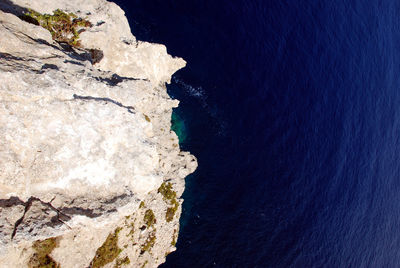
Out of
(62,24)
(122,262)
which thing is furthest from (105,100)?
(122,262)

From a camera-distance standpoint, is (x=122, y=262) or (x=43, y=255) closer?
(x=43, y=255)

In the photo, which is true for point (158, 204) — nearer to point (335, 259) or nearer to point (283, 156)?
point (283, 156)

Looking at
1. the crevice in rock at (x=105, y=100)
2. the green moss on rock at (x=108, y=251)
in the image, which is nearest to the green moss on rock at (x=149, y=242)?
the green moss on rock at (x=108, y=251)

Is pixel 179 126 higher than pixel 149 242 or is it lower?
higher

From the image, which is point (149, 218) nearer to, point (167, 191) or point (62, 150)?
point (167, 191)

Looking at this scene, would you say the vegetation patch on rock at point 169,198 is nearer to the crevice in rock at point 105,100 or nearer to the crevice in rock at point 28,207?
the crevice in rock at point 105,100

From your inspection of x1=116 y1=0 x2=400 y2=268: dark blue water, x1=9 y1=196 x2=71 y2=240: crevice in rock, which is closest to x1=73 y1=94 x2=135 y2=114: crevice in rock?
x1=9 y1=196 x2=71 y2=240: crevice in rock

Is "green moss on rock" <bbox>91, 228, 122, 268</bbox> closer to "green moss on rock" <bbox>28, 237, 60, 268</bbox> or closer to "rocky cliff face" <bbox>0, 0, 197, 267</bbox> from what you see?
"rocky cliff face" <bbox>0, 0, 197, 267</bbox>
